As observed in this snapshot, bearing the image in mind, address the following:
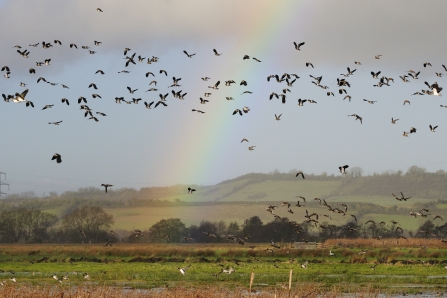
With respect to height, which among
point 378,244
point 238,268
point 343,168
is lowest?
point 238,268

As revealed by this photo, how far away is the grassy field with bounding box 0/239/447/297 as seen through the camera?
57625mm

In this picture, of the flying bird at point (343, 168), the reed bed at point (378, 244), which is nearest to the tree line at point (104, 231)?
the reed bed at point (378, 244)

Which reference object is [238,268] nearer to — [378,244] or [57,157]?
[57,157]

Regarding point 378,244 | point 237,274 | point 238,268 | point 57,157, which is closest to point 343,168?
point 57,157

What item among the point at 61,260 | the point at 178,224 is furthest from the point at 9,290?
the point at 178,224

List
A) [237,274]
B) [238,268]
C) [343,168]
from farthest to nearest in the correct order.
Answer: [238,268], [237,274], [343,168]

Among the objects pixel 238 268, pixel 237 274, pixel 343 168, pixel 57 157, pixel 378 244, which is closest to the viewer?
pixel 57 157

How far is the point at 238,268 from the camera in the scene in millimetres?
75250

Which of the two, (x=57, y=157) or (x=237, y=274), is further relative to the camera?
(x=237, y=274)

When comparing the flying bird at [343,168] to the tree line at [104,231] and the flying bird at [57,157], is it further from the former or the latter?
the tree line at [104,231]

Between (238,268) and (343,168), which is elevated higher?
(343,168)

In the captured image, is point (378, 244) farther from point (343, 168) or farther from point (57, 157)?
point (57, 157)

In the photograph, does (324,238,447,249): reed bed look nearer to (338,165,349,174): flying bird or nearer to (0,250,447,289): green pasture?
(0,250,447,289): green pasture

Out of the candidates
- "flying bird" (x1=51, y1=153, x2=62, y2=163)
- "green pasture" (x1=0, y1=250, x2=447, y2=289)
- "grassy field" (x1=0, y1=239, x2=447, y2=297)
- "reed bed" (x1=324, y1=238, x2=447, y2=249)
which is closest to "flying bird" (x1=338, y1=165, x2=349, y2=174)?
"grassy field" (x1=0, y1=239, x2=447, y2=297)
